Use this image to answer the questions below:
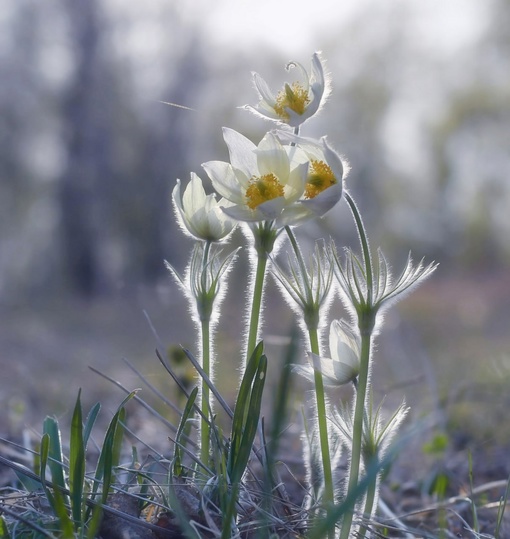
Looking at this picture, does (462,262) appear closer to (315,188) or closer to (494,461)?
(494,461)

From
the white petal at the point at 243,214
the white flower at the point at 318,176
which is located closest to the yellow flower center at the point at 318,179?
the white flower at the point at 318,176

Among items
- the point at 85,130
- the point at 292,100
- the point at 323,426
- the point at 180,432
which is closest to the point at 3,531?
the point at 180,432

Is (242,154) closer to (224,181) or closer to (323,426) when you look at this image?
(224,181)

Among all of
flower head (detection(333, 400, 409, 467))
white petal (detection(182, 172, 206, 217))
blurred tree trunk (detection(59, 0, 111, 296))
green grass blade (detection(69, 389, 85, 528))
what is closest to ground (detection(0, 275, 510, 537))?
flower head (detection(333, 400, 409, 467))

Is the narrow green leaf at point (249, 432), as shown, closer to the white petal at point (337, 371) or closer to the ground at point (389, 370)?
the white petal at point (337, 371)

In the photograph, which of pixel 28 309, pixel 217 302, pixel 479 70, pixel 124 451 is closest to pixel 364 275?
pixel 217 302

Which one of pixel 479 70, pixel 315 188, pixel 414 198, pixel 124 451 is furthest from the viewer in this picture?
pixel 414 198
